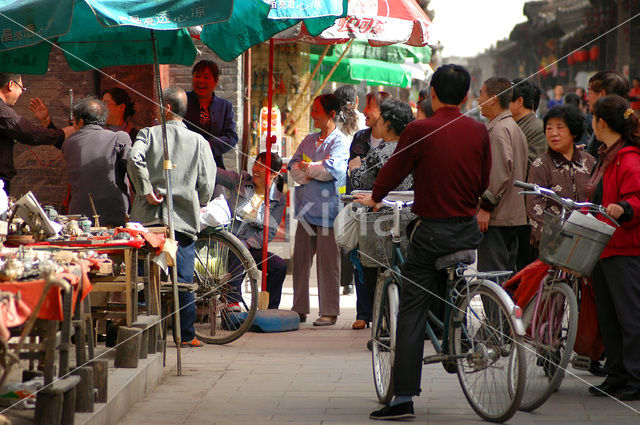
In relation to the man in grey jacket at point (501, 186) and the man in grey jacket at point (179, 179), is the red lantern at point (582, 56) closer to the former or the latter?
the man in grey jacket at point (501, 186)

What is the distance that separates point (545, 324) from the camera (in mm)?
6344

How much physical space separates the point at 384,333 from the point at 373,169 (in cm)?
209

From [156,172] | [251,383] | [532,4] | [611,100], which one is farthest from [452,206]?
[532,4]

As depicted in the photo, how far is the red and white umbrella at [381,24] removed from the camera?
9.23 metres

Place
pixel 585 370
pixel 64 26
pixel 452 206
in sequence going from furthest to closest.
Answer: pixel 585 370, pixel 64 26, pixel 452 206

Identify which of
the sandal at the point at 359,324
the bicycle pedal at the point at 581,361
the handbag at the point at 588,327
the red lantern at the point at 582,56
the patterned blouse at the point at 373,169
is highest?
the red lantern at the point at 582,56

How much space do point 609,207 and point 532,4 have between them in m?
42.5

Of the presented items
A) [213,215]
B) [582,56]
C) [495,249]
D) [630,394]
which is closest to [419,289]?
[630,394]

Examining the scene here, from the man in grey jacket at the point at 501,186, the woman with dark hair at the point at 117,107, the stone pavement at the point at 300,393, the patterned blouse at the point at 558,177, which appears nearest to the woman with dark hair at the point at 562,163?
the patterned blouse at the point at 558,177

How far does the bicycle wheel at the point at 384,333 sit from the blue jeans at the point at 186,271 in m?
2.22

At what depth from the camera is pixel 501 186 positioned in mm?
7934

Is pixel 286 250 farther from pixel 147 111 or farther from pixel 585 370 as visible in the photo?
pixel 585 370

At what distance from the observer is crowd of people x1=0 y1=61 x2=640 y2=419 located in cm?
581

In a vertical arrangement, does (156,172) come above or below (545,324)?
above
